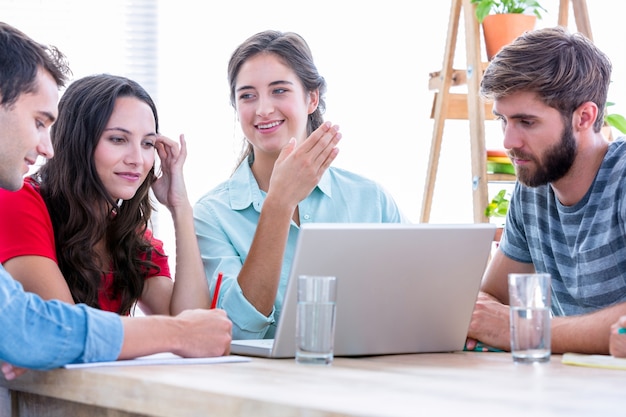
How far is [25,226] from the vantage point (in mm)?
1777

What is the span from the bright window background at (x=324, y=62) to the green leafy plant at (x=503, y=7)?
0.70 metres

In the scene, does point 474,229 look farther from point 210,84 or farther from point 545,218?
point 210,84

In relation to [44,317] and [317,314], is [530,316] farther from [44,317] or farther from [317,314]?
[44,317]

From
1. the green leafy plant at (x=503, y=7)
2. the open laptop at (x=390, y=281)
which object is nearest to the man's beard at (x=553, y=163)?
the open laptop at (x=390, y=281)

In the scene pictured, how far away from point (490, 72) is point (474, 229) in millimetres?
763

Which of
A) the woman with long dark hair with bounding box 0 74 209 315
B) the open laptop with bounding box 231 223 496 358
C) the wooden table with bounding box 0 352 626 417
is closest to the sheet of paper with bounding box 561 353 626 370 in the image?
the wooden table with bounding box 0 352 626 417

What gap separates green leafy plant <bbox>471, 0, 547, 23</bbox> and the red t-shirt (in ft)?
5.62

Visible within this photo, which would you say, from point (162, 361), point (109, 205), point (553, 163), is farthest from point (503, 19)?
point (162, 361)

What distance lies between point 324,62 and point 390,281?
7.91ft

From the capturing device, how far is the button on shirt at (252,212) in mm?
2146

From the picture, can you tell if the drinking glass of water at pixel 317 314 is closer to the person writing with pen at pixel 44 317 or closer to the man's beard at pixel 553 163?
the person writing with pen at pixel 44 317

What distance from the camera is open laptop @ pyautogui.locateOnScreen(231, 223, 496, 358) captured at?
1333mm

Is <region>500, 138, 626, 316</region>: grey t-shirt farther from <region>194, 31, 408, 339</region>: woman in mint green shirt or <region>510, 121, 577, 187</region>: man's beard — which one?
<region>194, 31, 408, 339</region>: woman in mint green shirt

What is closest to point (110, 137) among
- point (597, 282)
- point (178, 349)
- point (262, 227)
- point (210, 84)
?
point (262, 227)
